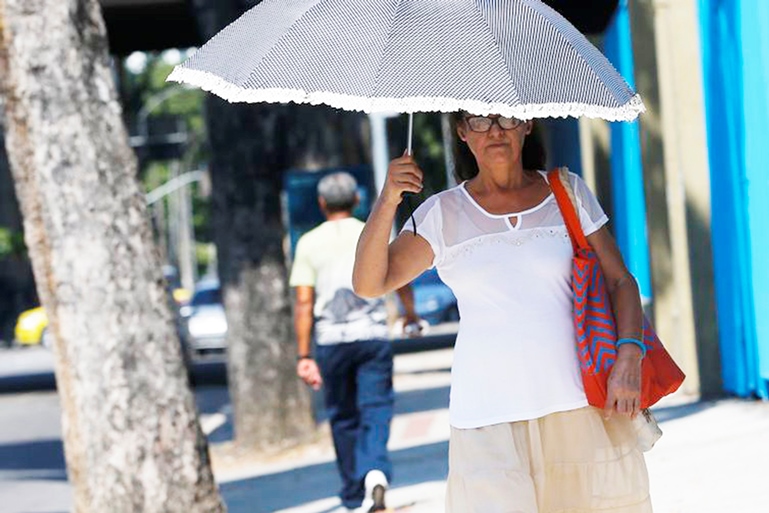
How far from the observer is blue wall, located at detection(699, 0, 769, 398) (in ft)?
32.8

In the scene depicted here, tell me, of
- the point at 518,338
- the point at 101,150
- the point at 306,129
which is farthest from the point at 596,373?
the point at 306,129

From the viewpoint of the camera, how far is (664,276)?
12711 millimetres

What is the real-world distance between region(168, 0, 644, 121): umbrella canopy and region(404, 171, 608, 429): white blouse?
35 centimetres

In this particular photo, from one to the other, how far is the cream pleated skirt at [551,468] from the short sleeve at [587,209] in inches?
19.6

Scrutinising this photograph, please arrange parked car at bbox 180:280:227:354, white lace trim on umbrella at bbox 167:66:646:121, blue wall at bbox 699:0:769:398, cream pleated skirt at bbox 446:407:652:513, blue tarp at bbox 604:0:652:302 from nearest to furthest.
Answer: white lace trim on umbrella at bbox 167:66:646:121
cream pleated skirt at bbox 446:407:652:513
blue wall at bbox 699:0:769:398
blue tarp at bbox 604:0:652:302
parked car at bbox 180:280:227:354

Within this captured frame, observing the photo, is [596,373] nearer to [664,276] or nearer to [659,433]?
[659,433]

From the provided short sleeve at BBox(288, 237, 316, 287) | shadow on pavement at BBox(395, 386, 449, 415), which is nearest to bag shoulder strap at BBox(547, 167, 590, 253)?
short sleeve at BBox(288, 237, 316, 287)

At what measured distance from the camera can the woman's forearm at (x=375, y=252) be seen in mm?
4328

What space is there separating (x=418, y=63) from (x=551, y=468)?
3.62 feet

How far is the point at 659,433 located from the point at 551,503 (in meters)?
0.38

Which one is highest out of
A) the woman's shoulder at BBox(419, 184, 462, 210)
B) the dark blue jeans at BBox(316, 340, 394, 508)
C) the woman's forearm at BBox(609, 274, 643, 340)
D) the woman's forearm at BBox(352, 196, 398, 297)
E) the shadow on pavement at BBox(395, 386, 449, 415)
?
the woman's shoulder at BBox(419, 184, 462, 210)

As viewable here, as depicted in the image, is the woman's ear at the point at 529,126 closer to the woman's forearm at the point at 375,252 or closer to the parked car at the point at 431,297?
the woman's forearm at the point at 375,252

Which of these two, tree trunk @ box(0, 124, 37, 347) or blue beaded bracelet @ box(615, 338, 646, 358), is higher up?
blue beaded bracelet @ box(615, 338, 646, 358)

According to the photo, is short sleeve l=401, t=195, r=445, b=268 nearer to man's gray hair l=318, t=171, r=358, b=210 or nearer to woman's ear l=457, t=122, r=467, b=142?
woman's ear l=457, t=122, r=467, b=142
